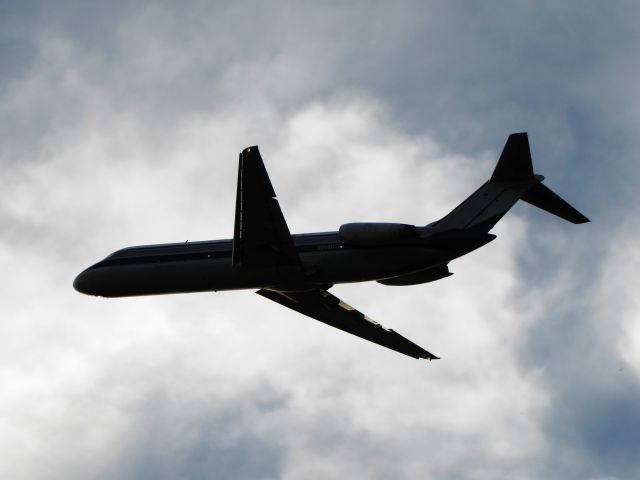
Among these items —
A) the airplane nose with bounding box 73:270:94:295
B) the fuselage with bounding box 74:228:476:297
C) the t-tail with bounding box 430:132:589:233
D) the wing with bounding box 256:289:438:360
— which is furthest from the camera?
the wing with bounding box 256:289:438:360

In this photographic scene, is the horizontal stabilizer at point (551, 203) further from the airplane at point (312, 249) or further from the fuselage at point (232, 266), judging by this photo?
the fuselage at point (232, 266)

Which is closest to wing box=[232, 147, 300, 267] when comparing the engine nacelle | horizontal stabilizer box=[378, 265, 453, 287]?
the engine nacelle

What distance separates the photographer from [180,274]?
105 ft

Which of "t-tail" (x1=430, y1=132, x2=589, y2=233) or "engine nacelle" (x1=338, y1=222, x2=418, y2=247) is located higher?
A: "t-tail" (x1=430, y1=132, x2=589, y2=233)

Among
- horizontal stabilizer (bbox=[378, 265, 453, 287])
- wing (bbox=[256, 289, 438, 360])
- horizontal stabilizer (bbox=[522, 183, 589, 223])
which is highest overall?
horizontal stabilizer (bbox=[522, 183, 589, 223])

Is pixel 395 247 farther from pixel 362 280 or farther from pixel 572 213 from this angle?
pixel 572 213

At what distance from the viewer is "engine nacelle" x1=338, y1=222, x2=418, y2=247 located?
2848 centimetres

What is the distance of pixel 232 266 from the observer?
30.8 metres

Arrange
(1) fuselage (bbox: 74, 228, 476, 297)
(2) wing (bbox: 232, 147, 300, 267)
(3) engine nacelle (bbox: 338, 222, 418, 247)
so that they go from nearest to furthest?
(2) wing (bbox: 232, 147, 300, 267), (3) engine nacelle (bbox: 338, 222, 418, 247), (1) fuselage (bbox: 74, 228, 476, 297)

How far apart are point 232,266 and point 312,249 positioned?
284 cm

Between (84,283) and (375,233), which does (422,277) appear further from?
(84,283)

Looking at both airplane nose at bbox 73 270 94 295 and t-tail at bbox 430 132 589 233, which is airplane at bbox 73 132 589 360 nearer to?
t-tail at bbox 430 132 589 233

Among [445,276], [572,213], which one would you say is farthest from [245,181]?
[572,213]

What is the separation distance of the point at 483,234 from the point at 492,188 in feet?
8.08
